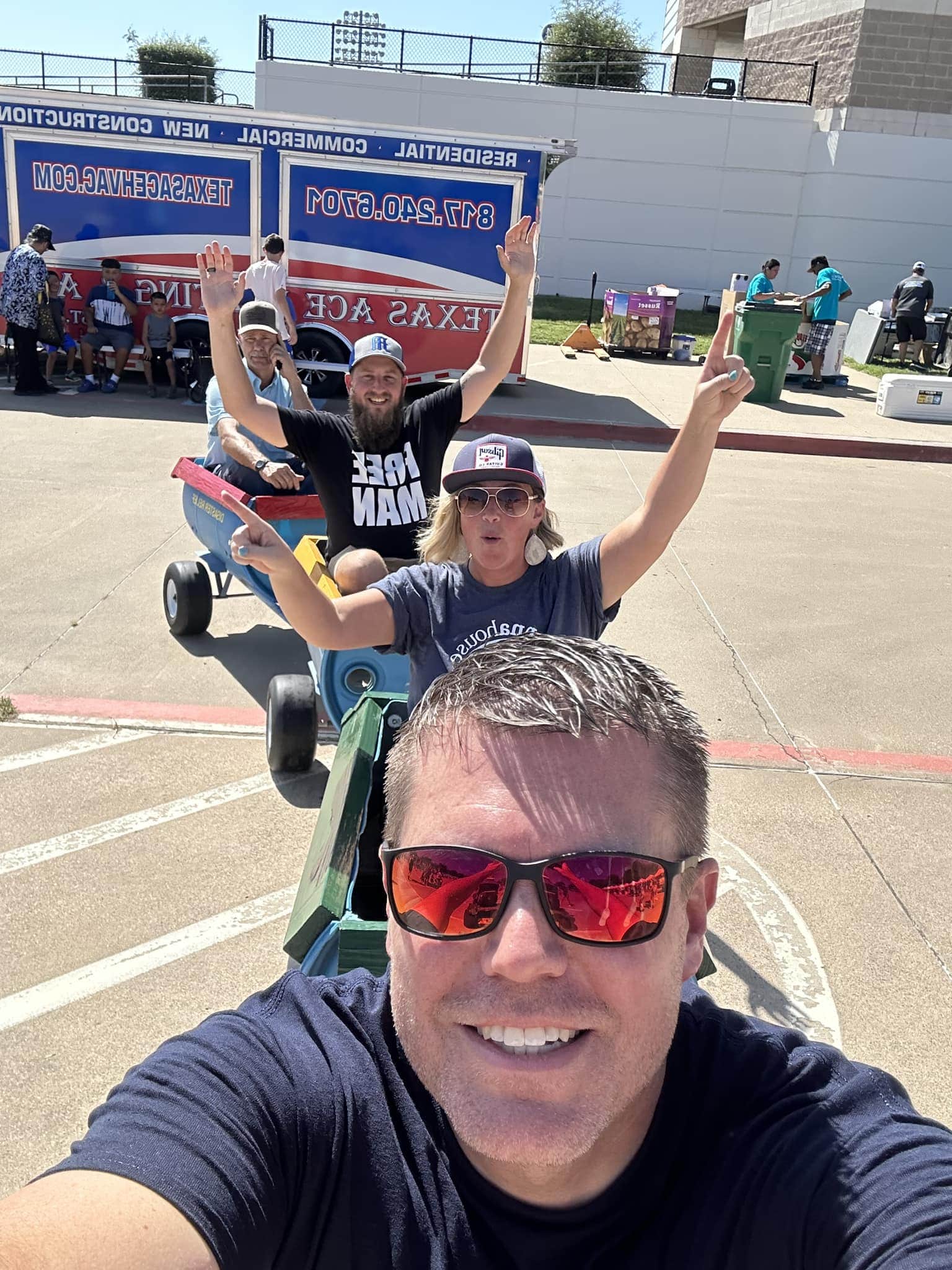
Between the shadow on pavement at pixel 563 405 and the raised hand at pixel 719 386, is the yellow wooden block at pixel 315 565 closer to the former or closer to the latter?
the raised hand at pixel 719 386

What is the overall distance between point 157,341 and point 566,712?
1276 centimetres

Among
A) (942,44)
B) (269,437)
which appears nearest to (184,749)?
(269,437)

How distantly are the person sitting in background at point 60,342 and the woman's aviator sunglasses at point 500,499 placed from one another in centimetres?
1078

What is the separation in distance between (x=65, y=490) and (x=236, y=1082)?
8446mm

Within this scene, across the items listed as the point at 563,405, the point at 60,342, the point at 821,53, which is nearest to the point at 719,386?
the point at 563,405

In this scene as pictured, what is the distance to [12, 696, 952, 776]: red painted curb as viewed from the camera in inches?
198

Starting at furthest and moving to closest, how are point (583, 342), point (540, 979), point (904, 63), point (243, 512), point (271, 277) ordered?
point (904, 63) → point (583, 342) → point (271, 277) → point (243, 512) → point (540, 979)

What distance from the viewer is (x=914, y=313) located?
728 inches

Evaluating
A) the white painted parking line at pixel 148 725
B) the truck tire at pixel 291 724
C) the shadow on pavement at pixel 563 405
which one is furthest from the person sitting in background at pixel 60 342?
the truck tire at pixel 291 724

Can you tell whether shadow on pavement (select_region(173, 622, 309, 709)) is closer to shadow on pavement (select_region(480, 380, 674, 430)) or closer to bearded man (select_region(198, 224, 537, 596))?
bearded man (select_region(198, 224, 537, 596))

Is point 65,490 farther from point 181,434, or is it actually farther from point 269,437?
point 269,437

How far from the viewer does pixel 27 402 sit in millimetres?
12336

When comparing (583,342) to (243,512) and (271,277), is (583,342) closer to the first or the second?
(271,277)

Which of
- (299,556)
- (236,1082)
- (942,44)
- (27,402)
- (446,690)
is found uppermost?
(942,44)
